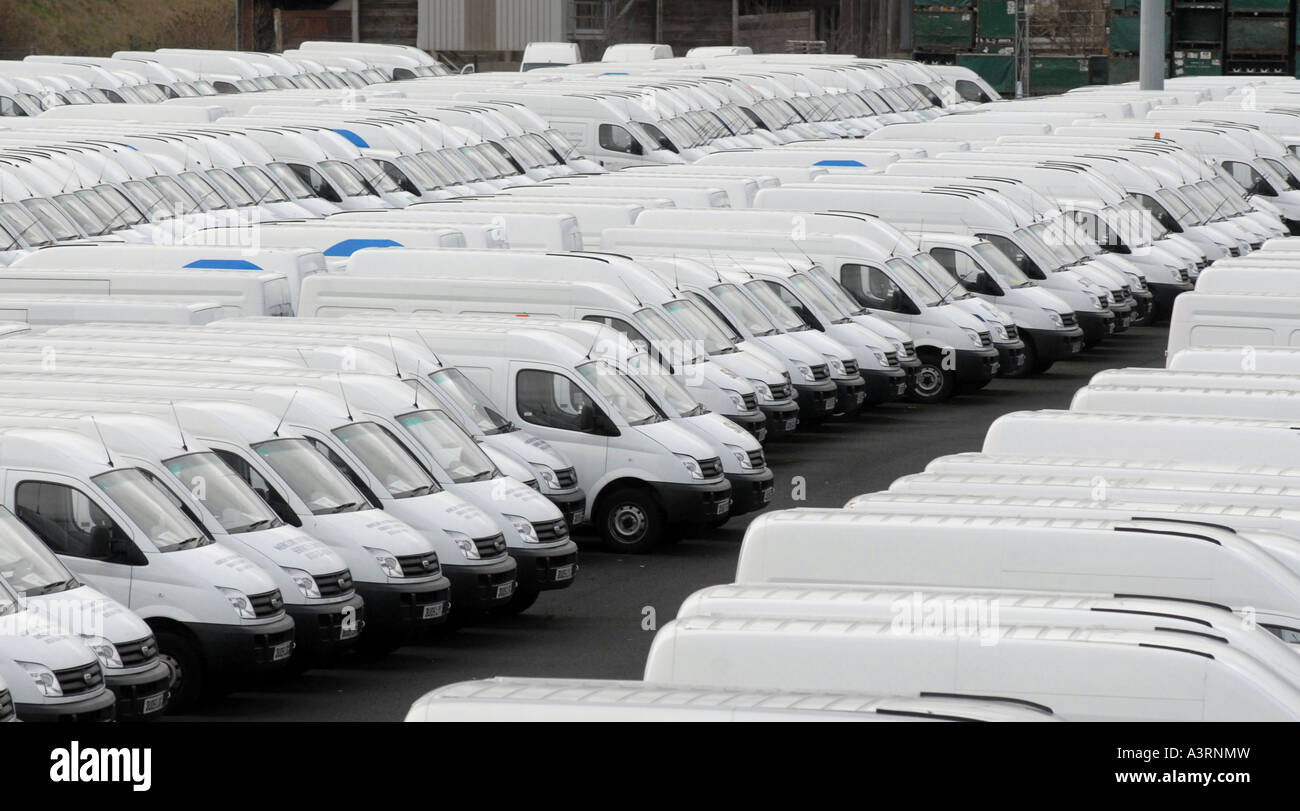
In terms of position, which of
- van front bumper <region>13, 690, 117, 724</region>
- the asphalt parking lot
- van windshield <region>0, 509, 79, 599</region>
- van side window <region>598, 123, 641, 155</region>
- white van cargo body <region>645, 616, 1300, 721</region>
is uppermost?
van side window <region>598, 123, 641, 155</region>

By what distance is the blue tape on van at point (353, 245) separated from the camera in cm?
2647

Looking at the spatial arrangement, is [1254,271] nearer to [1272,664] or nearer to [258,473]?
[258,473]

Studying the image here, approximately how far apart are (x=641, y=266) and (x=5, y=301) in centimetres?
686

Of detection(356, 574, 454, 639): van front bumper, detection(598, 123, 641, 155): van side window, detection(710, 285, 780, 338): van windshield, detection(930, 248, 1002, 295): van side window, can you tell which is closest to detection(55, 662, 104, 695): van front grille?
detection(356, 574, 454, 639): van front bumper

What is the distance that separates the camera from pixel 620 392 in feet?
67.1

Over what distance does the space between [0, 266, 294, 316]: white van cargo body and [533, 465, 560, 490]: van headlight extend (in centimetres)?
503

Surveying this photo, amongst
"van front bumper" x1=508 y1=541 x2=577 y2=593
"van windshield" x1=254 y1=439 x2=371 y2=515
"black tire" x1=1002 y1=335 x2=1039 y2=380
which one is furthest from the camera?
"black tire" x1=1002 y1=335 x2=1039 y2=380

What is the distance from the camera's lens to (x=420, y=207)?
3025 centimetres

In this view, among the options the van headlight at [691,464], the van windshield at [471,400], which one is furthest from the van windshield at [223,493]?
the van headlight at [691,464]

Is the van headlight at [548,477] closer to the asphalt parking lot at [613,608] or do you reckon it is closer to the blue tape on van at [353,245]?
the asphalt parking lot at [613,608]

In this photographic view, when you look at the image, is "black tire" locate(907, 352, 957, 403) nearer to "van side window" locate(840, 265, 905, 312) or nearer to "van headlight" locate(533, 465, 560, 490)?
"van side window" locate(840, 265, 905, 312)

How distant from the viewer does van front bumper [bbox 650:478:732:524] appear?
2003cm

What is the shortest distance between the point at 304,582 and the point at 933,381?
14.4m
